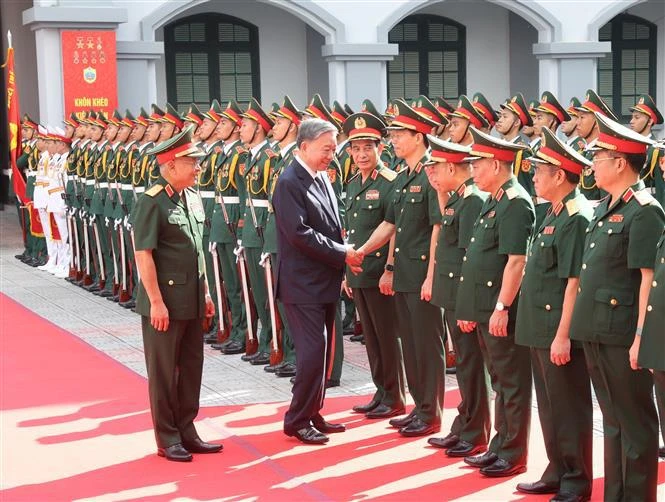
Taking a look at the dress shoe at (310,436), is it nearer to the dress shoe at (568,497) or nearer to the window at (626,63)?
the dress shoe at (568,497)

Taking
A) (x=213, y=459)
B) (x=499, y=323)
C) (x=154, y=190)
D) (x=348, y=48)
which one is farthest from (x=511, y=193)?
(x=348, y=48)

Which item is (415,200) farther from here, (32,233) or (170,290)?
(32,233)

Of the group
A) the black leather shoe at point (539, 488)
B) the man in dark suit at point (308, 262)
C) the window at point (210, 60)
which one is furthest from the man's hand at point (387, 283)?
the window at point (210, 60)

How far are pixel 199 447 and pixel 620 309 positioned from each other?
2741mm

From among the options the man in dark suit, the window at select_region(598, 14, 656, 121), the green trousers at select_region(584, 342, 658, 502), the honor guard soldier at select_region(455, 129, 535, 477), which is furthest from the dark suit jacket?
the window at select_region(598, 14, 656, 121)

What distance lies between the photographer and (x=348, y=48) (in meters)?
18.8

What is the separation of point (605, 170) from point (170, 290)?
99.5 inches

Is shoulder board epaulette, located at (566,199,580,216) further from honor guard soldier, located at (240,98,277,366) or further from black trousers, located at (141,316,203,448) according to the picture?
honor guard soldier, located at (240,98,277,366)

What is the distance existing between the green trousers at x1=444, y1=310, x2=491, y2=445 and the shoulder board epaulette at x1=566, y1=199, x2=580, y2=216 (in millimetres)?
1222

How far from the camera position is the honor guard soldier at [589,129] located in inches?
374

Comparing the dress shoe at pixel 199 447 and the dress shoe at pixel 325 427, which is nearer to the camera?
the dress shoe at pixel 199 447

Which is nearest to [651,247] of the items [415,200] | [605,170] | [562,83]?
[605,170]

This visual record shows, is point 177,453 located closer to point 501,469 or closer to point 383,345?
point 383,345

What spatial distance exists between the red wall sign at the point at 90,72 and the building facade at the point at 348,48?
18 centimetres
